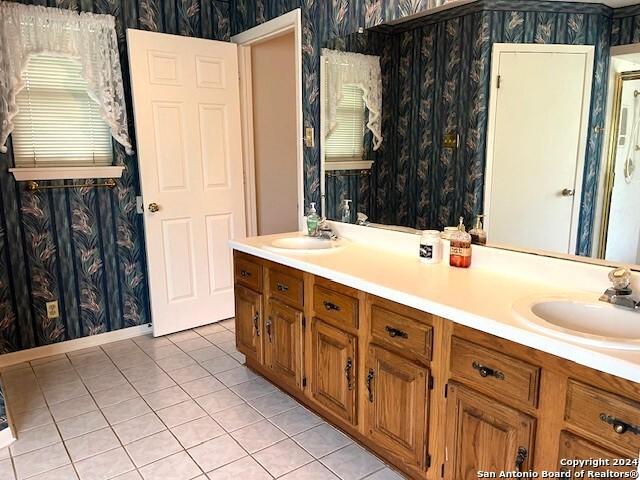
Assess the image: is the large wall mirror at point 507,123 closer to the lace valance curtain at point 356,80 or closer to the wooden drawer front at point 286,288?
the lace valance curtain at point 356,80

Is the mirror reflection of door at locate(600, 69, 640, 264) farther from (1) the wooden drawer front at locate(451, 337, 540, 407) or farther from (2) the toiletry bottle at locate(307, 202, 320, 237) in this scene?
(2) the toiletry bottle at locate(307, 202, 320, 237)

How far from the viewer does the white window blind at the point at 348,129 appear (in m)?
2.63

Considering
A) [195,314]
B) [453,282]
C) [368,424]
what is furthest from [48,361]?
[453,282]

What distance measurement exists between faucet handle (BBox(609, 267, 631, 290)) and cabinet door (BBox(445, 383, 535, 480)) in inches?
21.1

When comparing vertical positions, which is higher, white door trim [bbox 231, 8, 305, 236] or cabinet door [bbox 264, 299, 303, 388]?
white door trim [bbox 231, 8, 305, 236]

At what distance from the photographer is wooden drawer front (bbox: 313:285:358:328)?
201 centimetres

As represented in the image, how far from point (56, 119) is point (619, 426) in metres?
3.29

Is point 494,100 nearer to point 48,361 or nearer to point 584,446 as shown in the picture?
point 584,446

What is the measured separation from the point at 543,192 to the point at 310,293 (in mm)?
1073

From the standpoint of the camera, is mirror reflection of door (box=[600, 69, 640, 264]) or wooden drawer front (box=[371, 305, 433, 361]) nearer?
mirror reflection of door (box=[600, 69, 640, 264])

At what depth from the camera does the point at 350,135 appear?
2.71 m

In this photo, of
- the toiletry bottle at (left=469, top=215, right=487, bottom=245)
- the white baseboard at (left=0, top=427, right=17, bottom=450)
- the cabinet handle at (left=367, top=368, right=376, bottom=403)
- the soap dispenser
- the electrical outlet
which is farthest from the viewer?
the electrical outlet

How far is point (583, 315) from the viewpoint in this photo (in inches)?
61.6

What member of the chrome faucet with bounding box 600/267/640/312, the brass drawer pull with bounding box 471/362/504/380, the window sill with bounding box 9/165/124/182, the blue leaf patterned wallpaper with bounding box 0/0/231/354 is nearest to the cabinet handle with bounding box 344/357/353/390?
the brass drawer pull with bounding box 471/362/504/380
